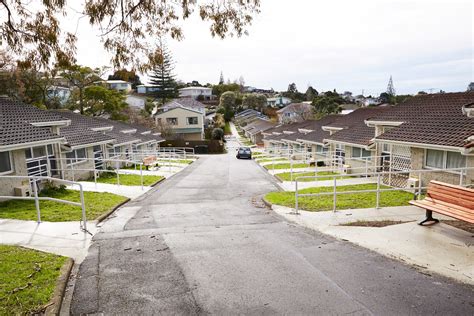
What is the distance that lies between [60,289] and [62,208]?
6688 millimetres

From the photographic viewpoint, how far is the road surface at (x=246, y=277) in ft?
16.2

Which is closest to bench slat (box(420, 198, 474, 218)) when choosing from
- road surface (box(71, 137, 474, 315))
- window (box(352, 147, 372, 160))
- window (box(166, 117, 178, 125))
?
road surface (box(71, 137, 474, 315))

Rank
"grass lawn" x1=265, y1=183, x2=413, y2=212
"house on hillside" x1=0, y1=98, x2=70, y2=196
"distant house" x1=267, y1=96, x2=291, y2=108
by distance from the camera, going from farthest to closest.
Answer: "distant house" x1=267, y1=96, x2=291, y2=108, "house on hillside" x1=0, y1=98, x2=70, y2=196, "grass lawn" x1=265, y1=183, x2=413, y2=212

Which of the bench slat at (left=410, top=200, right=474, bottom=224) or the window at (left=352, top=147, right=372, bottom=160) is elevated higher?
the bench slat at (left=410, top=200, right=474, bottom=224)

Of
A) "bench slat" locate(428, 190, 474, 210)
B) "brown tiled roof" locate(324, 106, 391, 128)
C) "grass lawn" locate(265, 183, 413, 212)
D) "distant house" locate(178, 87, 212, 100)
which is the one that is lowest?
"grass lawn" locate(265, 183, 413, 212)

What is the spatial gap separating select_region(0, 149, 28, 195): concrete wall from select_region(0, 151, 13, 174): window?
0.43 feet

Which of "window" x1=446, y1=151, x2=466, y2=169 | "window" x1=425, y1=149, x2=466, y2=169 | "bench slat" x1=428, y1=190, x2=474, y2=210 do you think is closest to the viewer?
"bench slat" x1=428, y1=190, x2=474, y2=210

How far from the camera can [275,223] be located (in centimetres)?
960

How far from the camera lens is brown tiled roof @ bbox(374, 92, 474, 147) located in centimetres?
1378

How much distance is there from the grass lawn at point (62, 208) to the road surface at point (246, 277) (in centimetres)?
156

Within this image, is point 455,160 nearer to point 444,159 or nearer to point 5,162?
point 444,159

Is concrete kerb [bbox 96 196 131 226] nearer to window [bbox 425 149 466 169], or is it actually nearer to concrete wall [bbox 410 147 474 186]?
concrete wall [bbox 410 147 474 186]

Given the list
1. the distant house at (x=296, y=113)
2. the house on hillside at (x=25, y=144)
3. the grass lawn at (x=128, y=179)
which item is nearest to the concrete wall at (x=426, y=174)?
the grass lawn at (x=128, y=179)

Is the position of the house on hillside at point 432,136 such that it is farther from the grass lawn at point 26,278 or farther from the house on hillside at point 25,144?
the house on hillside at point 25,144
